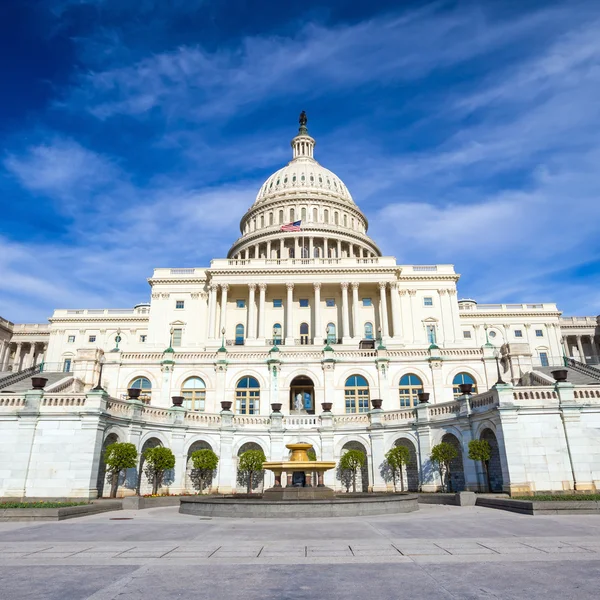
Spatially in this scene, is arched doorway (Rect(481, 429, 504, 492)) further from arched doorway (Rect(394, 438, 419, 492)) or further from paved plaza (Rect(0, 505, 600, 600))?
paved plaza (Rect(0, 505, 600, 600))

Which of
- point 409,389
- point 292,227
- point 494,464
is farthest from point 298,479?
point 292,227

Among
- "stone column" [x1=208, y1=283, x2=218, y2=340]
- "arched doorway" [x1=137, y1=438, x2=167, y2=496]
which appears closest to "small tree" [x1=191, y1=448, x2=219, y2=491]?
"arched doorway" [x1=137, y1=438, x2=167, y2=496]

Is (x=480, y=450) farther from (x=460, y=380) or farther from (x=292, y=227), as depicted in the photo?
(x=292, y=227)

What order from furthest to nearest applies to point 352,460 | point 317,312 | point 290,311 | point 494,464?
point 317,312
point 290,311
point 352,460
point 494,464

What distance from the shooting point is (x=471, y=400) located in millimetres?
32688

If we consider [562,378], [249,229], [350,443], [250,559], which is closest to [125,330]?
[249,229]

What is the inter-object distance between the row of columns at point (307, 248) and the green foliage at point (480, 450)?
73.2 meters

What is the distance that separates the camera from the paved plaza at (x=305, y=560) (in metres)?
8.77

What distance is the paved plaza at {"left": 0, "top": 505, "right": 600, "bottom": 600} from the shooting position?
8773mm

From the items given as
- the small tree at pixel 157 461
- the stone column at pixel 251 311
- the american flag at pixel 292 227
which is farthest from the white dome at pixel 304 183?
the small tree at pixel 157 461

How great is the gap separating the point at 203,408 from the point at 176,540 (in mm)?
33925

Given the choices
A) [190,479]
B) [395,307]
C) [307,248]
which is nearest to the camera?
[190,479]

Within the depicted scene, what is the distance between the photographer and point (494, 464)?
3167cm

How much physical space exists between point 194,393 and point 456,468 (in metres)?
25.8
